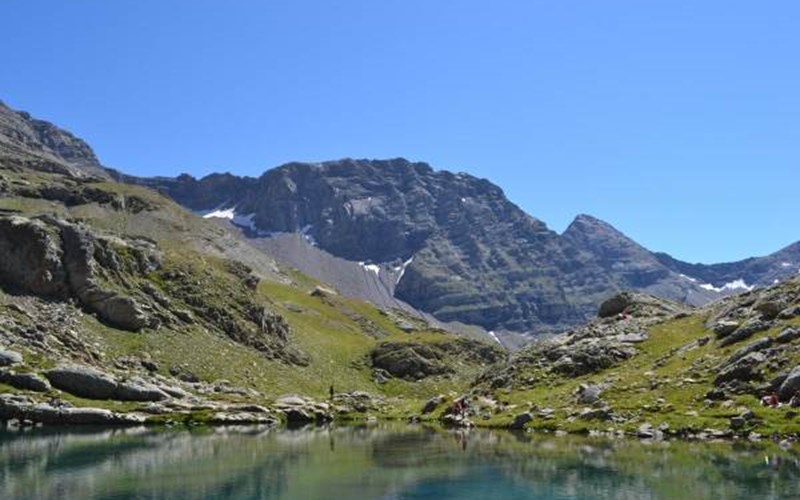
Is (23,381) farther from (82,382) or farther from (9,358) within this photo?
(82,382)

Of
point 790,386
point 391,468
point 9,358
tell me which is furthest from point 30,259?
point 790,386

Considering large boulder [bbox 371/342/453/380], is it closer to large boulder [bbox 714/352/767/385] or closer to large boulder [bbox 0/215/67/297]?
large boulder [bbox 0/215/67/297]

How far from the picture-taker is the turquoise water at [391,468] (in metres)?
42.4

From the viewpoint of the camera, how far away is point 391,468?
175ft

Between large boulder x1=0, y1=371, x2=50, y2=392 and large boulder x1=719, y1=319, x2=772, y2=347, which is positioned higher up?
large boulder x1=719, y1=319, x2=772, y2=347

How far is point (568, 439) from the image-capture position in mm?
67312

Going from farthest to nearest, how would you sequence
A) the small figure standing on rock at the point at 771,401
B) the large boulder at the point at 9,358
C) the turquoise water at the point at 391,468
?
the large boulder at the point at 9,358
the small figure standing on rock at the point at 771,401
the turquoise water at the point at 391,468

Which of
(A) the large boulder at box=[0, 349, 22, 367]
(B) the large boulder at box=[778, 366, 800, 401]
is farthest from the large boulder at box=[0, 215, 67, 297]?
(B) the large boulder at box=[778, 366, 800, 401]

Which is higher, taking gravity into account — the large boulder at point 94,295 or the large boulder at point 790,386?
the large boulder at point 94,295

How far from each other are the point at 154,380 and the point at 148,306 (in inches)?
1178

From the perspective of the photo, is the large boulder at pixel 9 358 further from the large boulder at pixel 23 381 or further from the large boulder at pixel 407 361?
the large boulder at pixel 407 361

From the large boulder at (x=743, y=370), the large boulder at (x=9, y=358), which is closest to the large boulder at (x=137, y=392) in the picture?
the large boulder at (x=9, y=358)

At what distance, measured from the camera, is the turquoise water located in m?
42.4

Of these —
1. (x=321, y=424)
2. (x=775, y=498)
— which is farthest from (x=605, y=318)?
(x=775, y=498)
